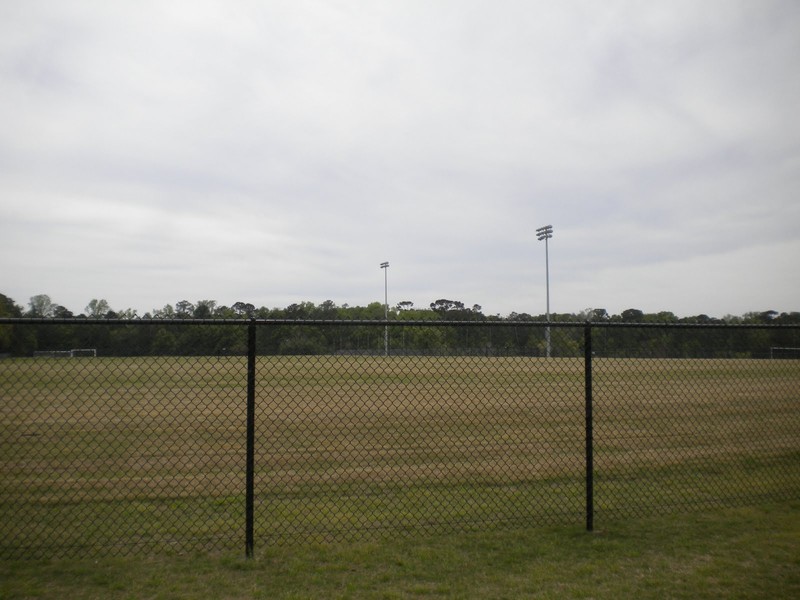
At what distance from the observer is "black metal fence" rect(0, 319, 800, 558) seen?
4.31 meters

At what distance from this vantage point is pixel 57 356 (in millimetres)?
3834

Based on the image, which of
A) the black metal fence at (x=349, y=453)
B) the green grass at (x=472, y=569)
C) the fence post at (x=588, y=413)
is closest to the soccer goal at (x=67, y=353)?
the black metal fence at (x=349, y=453)

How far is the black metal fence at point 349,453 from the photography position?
4.31m

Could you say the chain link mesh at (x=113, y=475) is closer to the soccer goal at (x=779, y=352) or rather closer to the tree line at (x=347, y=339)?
the tree line at (x=347, y=339)

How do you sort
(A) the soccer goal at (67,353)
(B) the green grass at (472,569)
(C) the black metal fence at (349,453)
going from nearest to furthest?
(B) the green grass at (472,569), (A) the soccer goal at (67,353), (C) the black metal fence at (349,453)

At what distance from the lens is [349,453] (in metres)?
9.09

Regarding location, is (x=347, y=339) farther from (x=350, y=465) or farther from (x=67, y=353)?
(x=350, y=465)

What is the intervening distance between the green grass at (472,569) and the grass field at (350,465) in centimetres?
36

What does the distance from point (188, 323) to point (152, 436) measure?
326 inches

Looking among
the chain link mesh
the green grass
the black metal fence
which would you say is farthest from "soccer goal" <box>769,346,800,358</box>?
the chain link mesh

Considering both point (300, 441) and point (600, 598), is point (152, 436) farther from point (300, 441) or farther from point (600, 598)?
point (600, 598)

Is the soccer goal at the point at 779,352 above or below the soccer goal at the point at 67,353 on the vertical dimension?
below

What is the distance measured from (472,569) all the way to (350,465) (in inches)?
173

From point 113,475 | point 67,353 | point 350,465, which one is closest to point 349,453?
point 350,465
